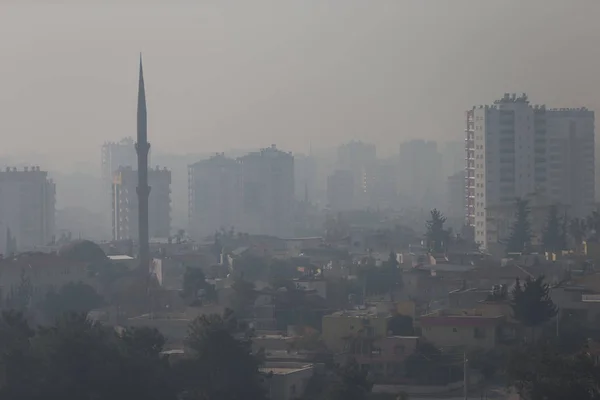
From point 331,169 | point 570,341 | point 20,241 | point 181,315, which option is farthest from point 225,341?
point 331,169

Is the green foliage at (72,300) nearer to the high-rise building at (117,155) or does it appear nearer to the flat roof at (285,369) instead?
the flat roof at (285,369)

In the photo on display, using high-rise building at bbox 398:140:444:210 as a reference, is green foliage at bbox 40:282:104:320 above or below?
below

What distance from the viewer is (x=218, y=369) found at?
55.2 feet

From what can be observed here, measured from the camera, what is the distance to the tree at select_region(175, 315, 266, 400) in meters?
16.4

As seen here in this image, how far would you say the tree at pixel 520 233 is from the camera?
1403 inches

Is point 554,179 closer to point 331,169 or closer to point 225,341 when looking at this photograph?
point 225,341

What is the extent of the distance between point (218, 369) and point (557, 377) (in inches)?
144

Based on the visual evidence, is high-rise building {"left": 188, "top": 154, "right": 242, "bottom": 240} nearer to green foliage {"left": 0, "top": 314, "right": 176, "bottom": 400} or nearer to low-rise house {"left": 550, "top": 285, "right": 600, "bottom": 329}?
low-rise house {"left": 550, "top": 285, "right": 600, "bottom": 329}

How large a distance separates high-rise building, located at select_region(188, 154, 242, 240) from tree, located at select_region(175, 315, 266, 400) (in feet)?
163

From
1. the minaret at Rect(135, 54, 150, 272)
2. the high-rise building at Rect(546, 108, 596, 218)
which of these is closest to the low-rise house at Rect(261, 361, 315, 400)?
the minaret at Rect(135, 54, 150, 272)

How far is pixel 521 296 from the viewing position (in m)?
21.0

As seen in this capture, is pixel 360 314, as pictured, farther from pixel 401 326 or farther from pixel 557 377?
pixel 557 377

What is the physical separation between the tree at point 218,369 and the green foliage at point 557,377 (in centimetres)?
254

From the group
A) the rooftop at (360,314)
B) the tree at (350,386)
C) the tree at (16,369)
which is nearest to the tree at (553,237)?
the rooftop at (360,314)
